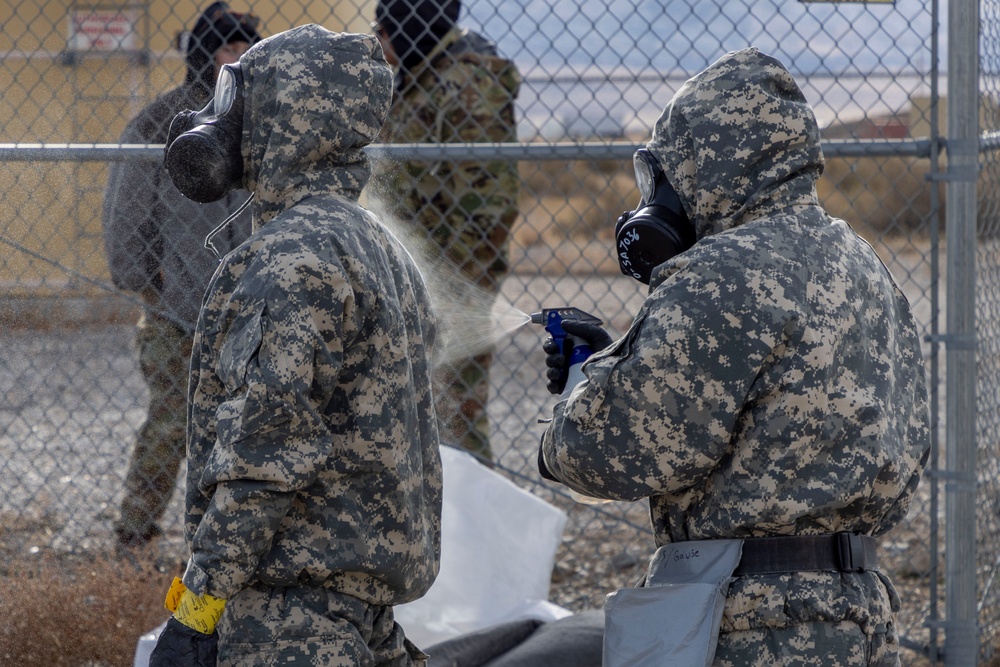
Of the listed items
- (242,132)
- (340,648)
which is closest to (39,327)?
(242,132)

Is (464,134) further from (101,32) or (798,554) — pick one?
(798,554)

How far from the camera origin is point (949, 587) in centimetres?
366

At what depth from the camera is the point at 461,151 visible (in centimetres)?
377

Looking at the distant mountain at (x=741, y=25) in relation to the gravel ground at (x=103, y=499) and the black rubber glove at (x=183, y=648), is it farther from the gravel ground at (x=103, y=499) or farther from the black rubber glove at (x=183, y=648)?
the black rubber glove at (x=183, y=648)

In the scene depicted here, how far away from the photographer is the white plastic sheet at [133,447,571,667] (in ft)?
12.7

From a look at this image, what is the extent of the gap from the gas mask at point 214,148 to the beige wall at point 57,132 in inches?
54.2

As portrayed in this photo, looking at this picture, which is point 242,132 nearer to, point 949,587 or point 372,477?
point 372,477

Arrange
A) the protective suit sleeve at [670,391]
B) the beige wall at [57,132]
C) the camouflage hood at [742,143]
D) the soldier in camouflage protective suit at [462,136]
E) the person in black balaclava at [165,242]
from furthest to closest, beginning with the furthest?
the soldier in camouflage protective suit at [462,136] → the person in black balaclava at [165,242] → the beige wall at [57,132] → the camouflage hood at [742,143] → the protective suit sleeve at [670,391]

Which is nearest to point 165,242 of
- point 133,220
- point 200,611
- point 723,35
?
→ point 133,220

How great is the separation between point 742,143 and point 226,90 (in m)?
1.11

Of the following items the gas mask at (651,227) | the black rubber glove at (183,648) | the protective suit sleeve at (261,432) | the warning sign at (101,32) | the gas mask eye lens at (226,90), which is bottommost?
the black rubber glove at (183,648)

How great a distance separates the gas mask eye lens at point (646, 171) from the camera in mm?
2383

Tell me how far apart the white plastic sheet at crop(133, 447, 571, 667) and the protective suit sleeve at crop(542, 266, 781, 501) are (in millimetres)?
1791

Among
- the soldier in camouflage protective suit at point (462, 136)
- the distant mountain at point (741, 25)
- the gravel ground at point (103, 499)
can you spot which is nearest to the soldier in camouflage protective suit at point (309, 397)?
the gravel ground at point (103, 499)
